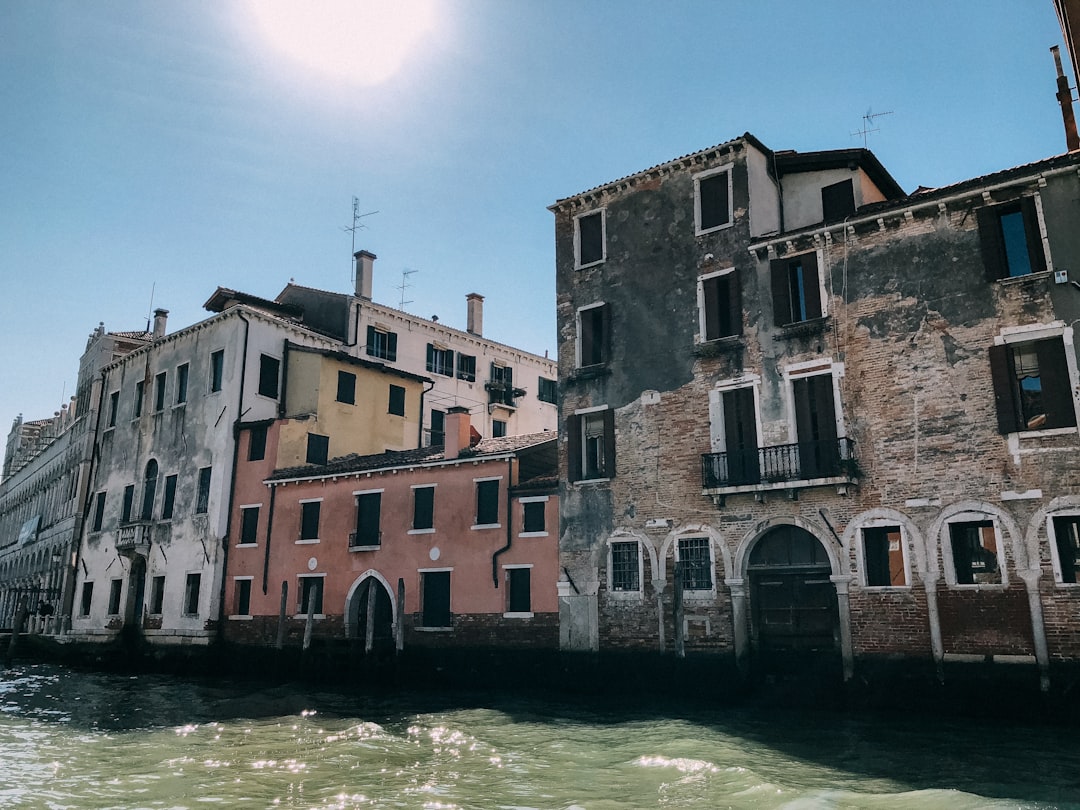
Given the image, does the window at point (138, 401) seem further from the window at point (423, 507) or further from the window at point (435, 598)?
the window at point (435, 598)

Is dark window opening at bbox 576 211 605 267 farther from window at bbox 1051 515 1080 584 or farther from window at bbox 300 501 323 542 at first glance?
window at bbox 1051 515 1080 584

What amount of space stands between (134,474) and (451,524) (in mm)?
16874

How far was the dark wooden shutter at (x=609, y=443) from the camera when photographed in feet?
70.8

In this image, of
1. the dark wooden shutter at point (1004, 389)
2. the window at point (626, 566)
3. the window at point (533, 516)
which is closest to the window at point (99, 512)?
the window at point (533, 516)

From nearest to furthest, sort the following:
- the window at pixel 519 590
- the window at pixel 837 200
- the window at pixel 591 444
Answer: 1. the window at pixel 837 200
2. the window at pixel 591 444
3. the window at pixel 519 590

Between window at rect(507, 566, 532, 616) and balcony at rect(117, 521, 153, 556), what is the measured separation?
53.9 feet

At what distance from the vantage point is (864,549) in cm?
1766

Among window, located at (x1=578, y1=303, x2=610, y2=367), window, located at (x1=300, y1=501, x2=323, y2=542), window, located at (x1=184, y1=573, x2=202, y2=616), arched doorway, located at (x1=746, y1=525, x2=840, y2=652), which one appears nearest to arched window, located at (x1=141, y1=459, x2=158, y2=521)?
window, located at (x1=184, y1=573, x2=202, y2=616)

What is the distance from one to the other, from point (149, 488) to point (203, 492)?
160 inches

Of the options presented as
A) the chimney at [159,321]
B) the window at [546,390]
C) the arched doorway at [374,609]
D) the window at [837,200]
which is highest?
the chimney at [159,321]

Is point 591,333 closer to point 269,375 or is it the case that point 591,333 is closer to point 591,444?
point 591,444

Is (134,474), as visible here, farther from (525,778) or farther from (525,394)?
(525,778)

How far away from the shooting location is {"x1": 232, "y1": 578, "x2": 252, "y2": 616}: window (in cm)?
2845

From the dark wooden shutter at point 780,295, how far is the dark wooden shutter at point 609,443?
4731 mm
